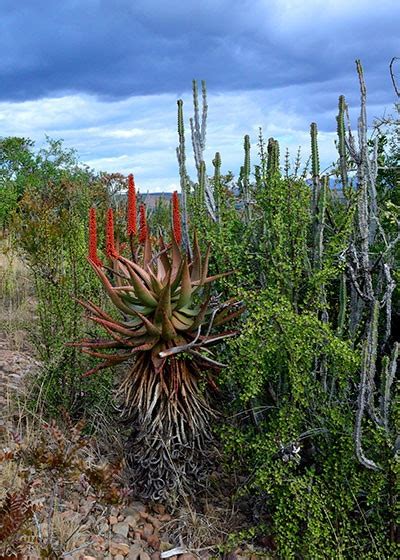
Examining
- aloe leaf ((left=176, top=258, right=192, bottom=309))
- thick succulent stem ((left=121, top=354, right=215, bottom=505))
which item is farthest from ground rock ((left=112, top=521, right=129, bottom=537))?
aloe leaf ((left=176, top=258, right=192, bottom=309))

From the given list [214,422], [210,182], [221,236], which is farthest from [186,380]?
[210,182]

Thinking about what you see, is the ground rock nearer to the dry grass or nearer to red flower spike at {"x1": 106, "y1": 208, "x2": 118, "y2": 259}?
red flower spike at {"x1": 106, "y1": 208, "x2": 118, "y2": 259}

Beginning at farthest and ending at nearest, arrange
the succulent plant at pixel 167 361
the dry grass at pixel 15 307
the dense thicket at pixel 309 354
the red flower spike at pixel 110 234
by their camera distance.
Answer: the dry grass at pixel 15 307 → the red flower spike at pixel 110 234 → the succulent plant at pixel 167 361 → the dense thicket at pixel 309 354

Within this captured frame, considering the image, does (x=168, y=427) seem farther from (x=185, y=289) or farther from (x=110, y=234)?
(x=110, y=234)

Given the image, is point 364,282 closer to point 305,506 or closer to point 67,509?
point 305,506

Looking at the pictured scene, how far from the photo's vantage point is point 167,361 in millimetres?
3803

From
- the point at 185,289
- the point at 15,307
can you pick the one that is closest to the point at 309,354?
the point at 185,289

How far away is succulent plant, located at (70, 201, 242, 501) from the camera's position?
368cm

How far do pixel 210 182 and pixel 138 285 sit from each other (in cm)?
169

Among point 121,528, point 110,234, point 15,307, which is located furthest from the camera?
point 15,307

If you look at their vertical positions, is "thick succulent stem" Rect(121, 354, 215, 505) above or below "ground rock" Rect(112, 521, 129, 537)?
above

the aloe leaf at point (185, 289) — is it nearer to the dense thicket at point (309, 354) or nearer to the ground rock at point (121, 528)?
the dense thicket at point (309, 354)

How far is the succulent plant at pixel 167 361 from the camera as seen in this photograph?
3684 millimetres

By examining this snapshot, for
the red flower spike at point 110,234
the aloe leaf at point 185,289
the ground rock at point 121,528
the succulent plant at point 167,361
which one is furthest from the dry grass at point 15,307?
the aloe leaf at point 185,289
